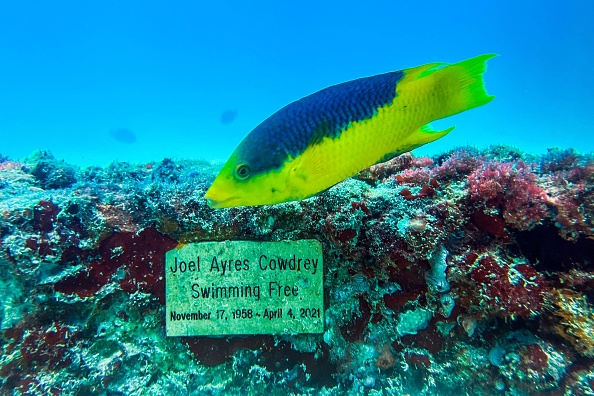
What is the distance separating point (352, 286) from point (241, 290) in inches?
43.3

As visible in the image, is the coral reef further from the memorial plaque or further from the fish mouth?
the fish mouth

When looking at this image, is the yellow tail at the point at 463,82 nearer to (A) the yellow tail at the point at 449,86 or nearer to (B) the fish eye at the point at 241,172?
(A) the yellow tail at the point at 449,86

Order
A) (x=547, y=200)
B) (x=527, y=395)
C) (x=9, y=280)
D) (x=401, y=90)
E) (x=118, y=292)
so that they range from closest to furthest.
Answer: (x=401, y=90), (x=547, y=200), (x=527, y=395), (x=9, y=280), (x=118, y=292)

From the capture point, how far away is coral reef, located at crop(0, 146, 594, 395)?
8.58 feet

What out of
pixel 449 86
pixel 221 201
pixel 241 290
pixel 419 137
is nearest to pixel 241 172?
pixel 221 201

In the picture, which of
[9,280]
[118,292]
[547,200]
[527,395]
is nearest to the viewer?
[547,200]

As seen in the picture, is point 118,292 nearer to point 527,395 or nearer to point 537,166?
point 527,395

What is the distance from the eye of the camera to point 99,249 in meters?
3.10

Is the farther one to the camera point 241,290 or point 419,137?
point 241,290

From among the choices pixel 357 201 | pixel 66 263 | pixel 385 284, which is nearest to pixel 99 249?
pixel 66 263

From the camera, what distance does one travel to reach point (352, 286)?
125 inches

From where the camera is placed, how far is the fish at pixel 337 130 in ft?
5.35

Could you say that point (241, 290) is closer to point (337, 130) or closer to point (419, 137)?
point (337, 130)

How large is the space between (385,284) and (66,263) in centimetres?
302
